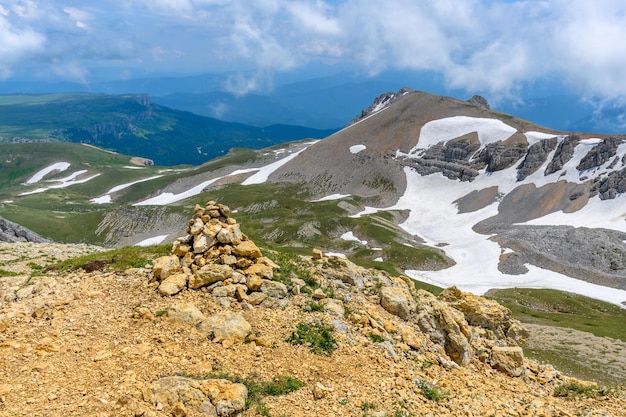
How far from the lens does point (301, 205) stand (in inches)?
6801

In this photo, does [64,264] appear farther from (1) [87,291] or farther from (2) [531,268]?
(2) [531,268]

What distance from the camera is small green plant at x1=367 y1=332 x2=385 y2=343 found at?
18750 mm

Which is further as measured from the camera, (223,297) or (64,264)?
(64,264)

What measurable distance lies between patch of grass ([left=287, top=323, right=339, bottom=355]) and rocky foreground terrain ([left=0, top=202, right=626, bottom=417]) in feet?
0.16

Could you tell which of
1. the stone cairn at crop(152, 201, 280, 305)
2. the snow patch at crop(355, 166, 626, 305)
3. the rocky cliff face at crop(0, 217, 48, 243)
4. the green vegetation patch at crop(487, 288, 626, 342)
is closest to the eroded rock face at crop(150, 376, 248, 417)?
the stone cairn at crop(152, 201, 280, 305)

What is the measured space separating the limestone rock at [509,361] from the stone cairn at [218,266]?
12409 millimetres

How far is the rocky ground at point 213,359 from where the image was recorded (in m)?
13.4

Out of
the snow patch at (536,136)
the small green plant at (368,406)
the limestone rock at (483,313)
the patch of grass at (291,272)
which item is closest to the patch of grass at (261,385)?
the small green plant at (368,406)

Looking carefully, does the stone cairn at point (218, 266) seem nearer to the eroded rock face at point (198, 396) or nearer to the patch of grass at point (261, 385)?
the patch of grass at point (261, 385)

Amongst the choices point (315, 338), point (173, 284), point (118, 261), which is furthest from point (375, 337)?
point (118, 261)

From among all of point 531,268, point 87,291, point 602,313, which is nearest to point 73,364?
point 87,291

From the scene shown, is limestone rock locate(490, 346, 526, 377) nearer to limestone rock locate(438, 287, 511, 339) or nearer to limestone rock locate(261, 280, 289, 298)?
limestone rock locate(438, 287, 511, 339)

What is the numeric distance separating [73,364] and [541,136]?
192 m

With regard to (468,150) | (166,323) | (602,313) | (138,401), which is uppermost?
(468,150)
